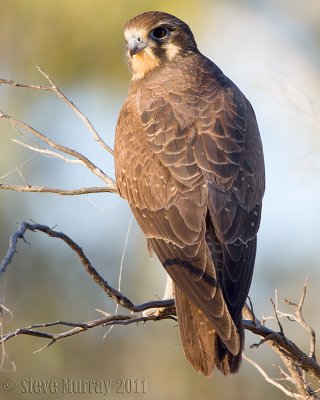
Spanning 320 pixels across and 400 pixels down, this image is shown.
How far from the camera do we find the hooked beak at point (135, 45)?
631 cm

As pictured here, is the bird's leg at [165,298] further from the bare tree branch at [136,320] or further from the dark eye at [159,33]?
the dark eye at [159,33]

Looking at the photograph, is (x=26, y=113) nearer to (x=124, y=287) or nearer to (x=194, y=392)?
(x=124, y=287)

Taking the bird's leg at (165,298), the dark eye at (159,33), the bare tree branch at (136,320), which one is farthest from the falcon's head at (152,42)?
the bird's leg at (165,298)

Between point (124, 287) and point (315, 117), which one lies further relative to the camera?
point (124, 287)

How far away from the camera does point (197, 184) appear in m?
5.09

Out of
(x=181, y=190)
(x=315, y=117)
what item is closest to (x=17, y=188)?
(x=181, y=190)

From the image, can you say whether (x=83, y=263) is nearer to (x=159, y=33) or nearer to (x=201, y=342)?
(x=201, y=342)

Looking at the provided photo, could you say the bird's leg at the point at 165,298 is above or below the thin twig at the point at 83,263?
above

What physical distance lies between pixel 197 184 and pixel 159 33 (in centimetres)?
175

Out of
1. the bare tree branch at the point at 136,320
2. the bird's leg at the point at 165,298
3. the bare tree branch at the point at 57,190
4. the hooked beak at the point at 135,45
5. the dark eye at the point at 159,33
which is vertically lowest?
the bare tree branch at the point at 136,320

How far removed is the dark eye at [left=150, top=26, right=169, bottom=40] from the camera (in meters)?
6.43

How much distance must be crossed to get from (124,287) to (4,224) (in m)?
1.43

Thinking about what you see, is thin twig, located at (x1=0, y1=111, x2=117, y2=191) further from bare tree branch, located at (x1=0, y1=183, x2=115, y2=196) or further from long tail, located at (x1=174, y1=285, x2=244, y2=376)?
long tail, located at (x1=174, y1=285, x2=244, y2=376)

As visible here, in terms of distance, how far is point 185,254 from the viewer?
4.88 m
